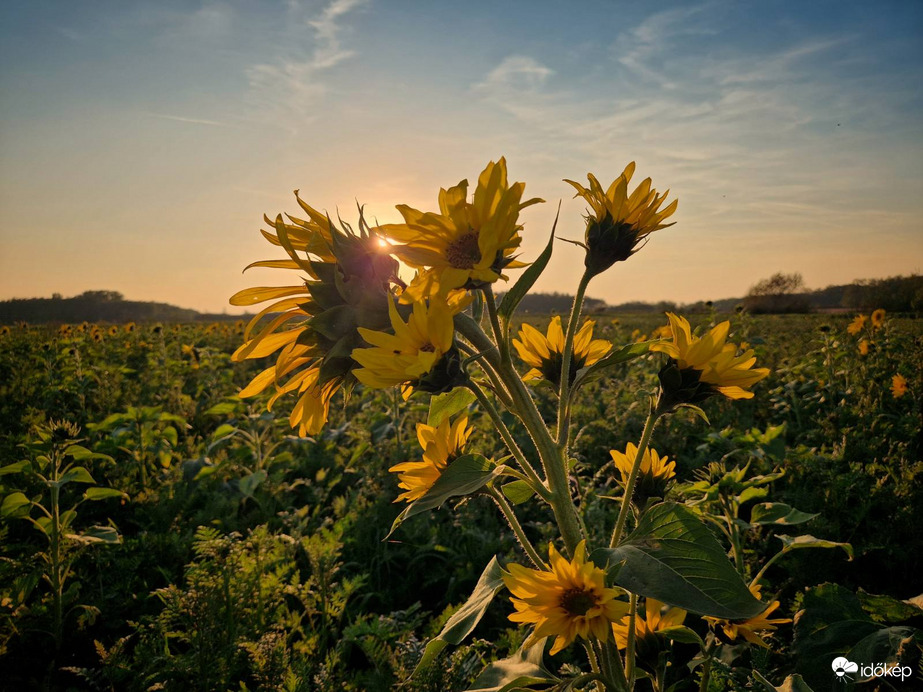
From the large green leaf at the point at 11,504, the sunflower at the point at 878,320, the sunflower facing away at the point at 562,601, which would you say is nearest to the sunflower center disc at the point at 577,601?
the sunflower facing away at the point at 562,601

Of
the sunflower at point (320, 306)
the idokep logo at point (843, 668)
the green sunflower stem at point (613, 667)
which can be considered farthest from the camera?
the idokep logo at point (843, 668)

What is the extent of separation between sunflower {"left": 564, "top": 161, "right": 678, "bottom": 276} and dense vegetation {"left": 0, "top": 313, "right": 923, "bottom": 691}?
0.49 meters

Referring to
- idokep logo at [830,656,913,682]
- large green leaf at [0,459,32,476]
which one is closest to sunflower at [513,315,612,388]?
idokep logo at [830,656,913,682]

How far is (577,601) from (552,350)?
20.7 inches

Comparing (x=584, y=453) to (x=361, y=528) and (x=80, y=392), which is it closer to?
(x=361, y=528)

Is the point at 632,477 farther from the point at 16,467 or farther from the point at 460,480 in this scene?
the point at 16,467

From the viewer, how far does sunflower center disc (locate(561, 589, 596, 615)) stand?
94cm

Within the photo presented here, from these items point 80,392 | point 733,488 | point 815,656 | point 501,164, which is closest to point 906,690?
point 815,656

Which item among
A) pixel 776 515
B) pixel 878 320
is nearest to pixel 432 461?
pixel 776 515

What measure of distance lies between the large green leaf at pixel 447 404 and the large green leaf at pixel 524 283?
0.17 metres

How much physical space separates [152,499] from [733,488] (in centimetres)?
344

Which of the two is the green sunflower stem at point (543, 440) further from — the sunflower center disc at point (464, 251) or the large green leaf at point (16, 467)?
the large green leaf at point (16, 467)

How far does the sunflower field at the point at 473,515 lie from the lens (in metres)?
0.87

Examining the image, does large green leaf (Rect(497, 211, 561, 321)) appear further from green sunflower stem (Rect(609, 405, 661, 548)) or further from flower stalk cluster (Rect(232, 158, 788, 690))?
green sunflower stem (Rect(609, 405, 661, 548))
